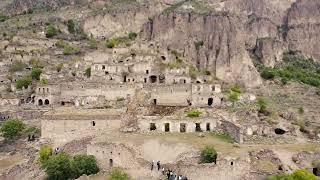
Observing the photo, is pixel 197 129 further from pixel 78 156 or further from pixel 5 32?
pixel 5 32

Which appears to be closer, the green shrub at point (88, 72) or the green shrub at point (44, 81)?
the green shrub at point (44, 81)

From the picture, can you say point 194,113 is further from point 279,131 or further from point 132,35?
point 132,35

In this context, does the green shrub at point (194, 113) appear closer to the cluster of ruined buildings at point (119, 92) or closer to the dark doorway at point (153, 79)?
the cluster of ruined buildings at point (119, 92)

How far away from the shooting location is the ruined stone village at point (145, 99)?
36594 mm

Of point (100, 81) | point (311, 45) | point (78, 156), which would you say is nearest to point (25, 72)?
point (100, 81)

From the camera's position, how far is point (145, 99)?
48.5 meters

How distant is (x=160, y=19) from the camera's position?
89.8 meters

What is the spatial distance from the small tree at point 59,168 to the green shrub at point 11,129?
9.22 meters

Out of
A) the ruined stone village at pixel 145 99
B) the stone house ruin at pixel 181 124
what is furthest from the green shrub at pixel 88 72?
the stone house ruin at pixel 181 124

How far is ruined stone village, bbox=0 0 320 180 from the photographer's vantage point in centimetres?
3659

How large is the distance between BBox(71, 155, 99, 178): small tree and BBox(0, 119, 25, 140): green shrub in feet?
34.1

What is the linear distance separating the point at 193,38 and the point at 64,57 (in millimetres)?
24463

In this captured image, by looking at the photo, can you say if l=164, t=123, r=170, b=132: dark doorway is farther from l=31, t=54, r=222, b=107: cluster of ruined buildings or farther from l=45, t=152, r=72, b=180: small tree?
l=45, t=152, r=72, b=180: small tree

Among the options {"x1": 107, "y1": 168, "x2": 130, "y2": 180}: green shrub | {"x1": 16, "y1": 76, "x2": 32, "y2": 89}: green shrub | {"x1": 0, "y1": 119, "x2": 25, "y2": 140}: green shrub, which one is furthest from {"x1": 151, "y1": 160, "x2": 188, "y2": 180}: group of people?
{"x1": 16, "y1": 76, "x2": 32, "y2": 89}: green shrub
